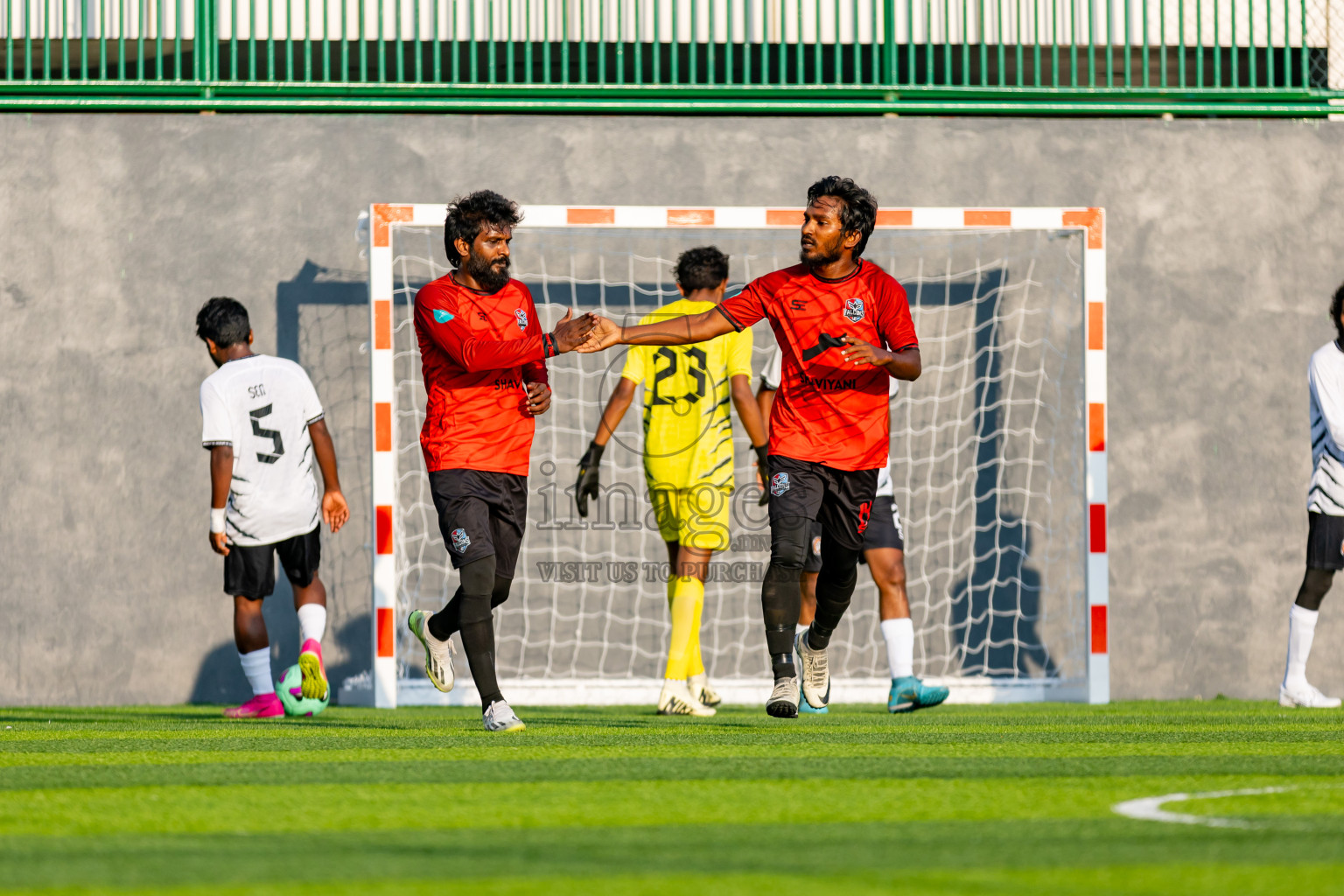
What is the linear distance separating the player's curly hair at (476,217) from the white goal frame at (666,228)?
261 cm

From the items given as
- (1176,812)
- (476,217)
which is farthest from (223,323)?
(1176,812)

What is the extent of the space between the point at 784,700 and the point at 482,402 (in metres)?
1.62

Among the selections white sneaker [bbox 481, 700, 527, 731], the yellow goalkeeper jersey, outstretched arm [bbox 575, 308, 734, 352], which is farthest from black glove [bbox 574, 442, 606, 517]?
white sneaker [bbox 481, 700, 527, 731]

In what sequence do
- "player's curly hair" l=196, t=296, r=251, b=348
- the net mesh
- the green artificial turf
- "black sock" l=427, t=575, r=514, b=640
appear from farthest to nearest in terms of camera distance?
the net mesh, "player's curly hair" l=196, t=296, r=251, b=348, "black sock" l=427, t=575, r=514, b=640, the green artificial turf

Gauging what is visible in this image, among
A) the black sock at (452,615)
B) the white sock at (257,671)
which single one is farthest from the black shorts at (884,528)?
the white sock at (257,671)

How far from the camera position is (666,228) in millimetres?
8977

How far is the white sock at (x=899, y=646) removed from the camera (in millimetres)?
7477

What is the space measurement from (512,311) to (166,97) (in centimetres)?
473

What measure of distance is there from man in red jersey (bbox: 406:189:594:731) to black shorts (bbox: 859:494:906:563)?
1957 millimetres

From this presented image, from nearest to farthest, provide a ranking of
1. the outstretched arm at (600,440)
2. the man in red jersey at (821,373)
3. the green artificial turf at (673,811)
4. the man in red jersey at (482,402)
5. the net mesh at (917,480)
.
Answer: the green artificial turf at (673,811), the man in red jersey at (482,402), the man in red jersey at (821,373), the outstretched arm at (600,440), the net mesh at (917,480)

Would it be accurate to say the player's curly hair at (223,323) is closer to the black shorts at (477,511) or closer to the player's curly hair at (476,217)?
the player's curly hair at (476,217)

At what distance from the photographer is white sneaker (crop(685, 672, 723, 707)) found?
7963 millimetres

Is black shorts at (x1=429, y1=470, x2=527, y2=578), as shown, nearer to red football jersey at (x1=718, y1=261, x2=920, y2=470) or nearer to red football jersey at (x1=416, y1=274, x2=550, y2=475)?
red football jersey at (x1=416, y1=274, x2=550, y2=475)

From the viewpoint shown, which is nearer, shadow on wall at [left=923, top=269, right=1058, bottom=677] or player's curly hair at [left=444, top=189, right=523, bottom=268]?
player's curly hair at [left=444, top=189, right=523, bottom=268]
